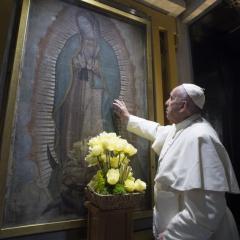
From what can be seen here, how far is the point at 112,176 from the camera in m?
1.20

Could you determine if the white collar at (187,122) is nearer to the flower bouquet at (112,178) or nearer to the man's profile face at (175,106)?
the man's profile face at (175,106)

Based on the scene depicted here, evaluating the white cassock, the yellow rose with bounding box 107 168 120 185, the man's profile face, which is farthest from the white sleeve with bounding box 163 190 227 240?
the man's profile face

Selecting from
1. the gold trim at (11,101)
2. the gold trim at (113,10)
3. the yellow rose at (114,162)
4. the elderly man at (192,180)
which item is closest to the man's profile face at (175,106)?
the elderly man at (192,180)

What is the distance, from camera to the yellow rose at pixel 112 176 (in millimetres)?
1191

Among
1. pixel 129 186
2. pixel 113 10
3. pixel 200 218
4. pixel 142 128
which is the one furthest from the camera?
pixel 113 10

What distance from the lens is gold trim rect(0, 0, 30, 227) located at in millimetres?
1223

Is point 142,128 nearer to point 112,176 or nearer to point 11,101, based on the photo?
point 112,176

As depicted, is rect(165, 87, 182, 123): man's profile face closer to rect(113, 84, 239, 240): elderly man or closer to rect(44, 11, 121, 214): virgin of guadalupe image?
rect(113, 84, 239, 240): elderly man

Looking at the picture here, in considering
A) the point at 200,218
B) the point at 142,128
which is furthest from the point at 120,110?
the point at 200,218

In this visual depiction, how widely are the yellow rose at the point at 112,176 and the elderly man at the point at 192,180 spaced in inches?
9.2

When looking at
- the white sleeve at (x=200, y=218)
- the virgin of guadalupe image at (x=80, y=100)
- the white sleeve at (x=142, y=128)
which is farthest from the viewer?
the white sleeve at (x=142, y=128)

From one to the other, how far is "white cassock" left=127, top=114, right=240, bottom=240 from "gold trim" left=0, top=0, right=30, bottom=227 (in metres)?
0.76

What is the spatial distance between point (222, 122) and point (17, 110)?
1.56 m

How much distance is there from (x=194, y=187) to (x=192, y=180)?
0.03m
